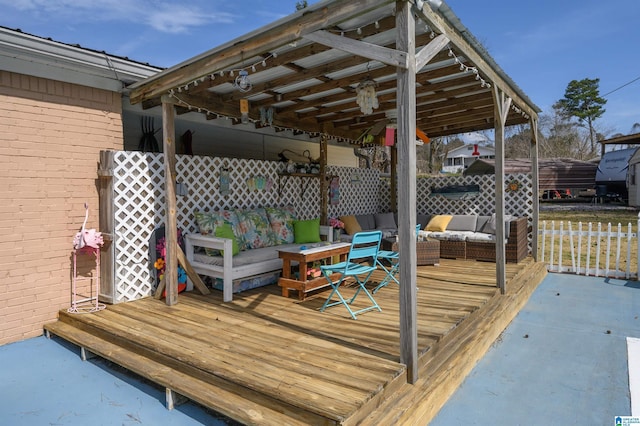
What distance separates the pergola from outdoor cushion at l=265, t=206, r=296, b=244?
127 centimetres

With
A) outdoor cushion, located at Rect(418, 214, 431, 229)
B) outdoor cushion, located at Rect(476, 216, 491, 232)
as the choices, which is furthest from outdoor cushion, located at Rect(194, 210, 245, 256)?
outdoor cushion, located at Rect(476, 216, 491, 232)

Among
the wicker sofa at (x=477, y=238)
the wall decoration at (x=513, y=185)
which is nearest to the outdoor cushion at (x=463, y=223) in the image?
the wicker sofa at (x=477, y=238)

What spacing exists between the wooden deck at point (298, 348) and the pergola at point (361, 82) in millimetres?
282

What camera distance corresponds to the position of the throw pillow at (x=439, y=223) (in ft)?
23.2

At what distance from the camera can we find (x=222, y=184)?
528 cm

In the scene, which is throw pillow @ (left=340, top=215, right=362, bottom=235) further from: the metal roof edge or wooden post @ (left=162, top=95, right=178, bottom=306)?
the metal roof edge

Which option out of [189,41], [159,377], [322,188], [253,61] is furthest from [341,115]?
[189,41]

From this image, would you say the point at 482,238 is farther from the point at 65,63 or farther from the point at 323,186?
the point at 65,63

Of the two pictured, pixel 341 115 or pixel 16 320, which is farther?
pixel 341 115

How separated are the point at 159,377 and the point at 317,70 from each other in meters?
3.03

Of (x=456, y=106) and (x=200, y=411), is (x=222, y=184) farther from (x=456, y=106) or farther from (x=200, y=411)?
(x=456, y=106)

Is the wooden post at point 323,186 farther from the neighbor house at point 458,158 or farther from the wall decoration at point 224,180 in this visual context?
the neighbor house at point 458,158

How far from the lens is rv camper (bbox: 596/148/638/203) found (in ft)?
54.9

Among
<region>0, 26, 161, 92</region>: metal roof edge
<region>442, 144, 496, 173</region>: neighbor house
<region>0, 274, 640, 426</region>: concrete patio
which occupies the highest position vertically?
<region>442, 144, 496, 173</region>: neighbor house
